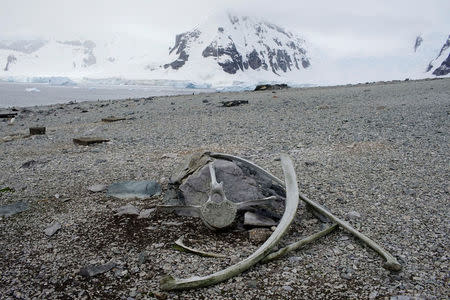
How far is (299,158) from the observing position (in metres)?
7.37

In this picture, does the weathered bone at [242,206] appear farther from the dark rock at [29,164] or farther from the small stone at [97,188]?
the dark rock at [29,164]

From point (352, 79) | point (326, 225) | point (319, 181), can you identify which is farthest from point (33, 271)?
point (352, 79)

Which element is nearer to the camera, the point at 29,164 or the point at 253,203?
the point at 253,203

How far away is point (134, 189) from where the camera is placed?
559cm

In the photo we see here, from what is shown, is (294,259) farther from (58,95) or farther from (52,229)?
(58,95)

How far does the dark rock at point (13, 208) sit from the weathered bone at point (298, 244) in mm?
3546

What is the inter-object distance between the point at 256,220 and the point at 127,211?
177 centimetres

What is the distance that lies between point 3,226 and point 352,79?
680 feet

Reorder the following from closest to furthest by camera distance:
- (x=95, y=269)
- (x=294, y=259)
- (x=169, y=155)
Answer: (x=95, y=269) → (x=294, y=259) → (x=169, y=155)

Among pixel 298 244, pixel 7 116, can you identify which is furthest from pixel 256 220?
pixel 7 116

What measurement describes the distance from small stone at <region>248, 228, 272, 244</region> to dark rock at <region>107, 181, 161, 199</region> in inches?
78.0

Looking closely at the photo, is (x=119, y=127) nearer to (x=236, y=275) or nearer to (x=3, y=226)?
(x=3, y=226)

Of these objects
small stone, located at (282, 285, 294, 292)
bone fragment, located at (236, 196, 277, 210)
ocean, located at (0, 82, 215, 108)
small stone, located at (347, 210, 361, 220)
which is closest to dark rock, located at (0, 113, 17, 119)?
ocean, located at (0, 82, 215, 108)

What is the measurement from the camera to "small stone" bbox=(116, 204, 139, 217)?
186 inches
